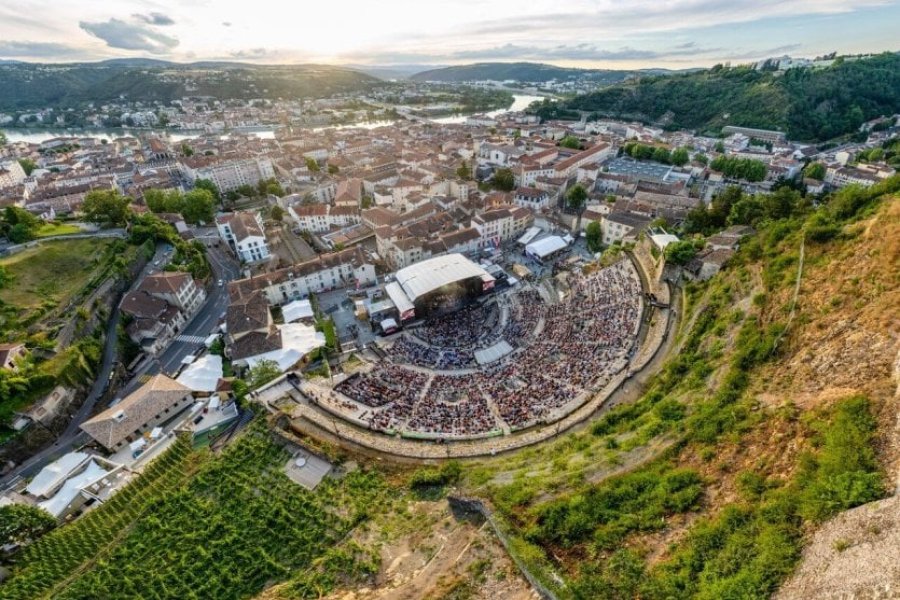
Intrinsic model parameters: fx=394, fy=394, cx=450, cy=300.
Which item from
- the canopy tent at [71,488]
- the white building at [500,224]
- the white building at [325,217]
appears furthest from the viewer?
the white building at [325,217]

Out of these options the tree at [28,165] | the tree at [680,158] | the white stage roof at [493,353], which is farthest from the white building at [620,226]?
the tree at [28,165]

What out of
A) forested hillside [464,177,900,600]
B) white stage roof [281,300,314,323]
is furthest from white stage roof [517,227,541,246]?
forested hillside [464,177,900,600]

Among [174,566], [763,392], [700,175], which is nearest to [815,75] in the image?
[700,175]

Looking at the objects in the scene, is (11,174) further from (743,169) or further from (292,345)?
(743,169)

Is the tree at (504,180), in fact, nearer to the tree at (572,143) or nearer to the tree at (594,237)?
the tree at (594,237)

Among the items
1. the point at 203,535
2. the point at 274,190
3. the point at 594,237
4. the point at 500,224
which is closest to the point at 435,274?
the point at 500,224

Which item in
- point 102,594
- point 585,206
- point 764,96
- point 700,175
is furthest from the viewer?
point 764,96

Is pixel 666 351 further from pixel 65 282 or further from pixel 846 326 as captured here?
pixel 65 282
